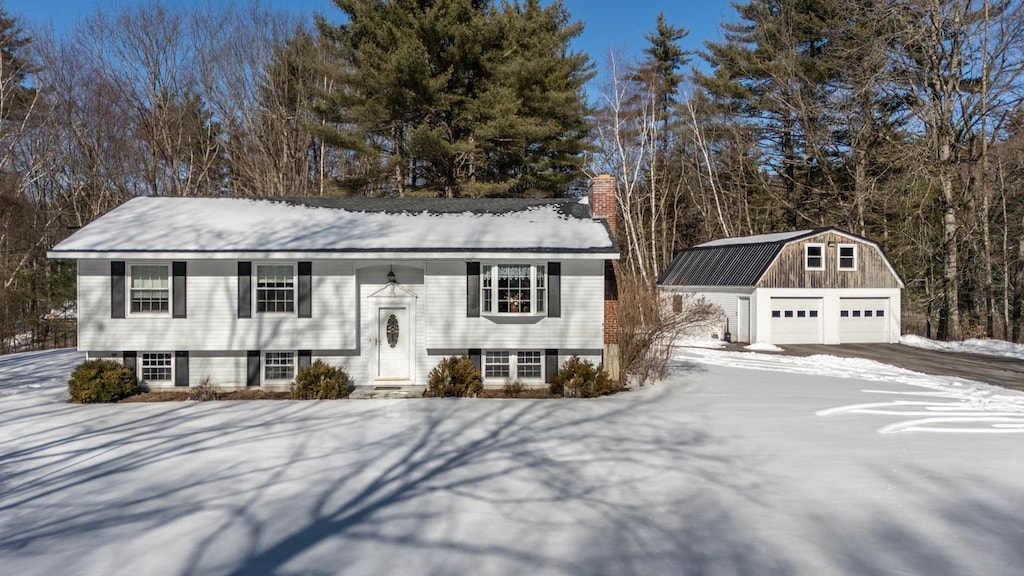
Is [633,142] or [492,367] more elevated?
[633,142]

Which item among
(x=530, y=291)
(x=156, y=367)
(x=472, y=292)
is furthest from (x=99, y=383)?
(x=530, y=291)

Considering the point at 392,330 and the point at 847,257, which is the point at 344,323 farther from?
the point at 847,257

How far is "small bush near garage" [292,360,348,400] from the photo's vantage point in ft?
45.4

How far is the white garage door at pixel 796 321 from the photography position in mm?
24703

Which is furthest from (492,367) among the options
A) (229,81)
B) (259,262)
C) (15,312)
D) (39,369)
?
(229,81)

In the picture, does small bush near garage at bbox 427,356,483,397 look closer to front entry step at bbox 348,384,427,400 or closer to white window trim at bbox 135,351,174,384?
front entry step at bbox 348,384,427,400

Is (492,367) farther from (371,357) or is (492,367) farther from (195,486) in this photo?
(195,486)

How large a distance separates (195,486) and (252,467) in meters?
0.90

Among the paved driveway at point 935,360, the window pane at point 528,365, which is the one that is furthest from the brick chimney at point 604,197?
the paved driveway at point 935,360

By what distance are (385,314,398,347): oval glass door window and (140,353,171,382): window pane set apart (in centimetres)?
530

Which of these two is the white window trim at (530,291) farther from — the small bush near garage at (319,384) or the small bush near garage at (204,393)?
the small bush near garage at (204,393)

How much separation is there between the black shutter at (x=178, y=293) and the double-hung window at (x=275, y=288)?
1708 mm

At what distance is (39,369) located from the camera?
18.2 metres

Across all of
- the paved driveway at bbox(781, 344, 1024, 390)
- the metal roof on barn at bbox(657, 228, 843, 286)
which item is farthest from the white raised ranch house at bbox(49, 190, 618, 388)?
the metal roof on barn at bbox(657, 228, 843, 286)
